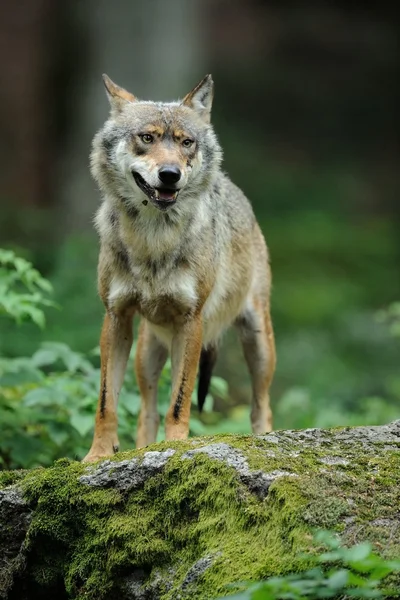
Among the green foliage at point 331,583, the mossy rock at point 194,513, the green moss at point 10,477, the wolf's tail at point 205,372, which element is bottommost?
the green foliage at point 331,583

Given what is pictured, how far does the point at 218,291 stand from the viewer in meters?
6.81

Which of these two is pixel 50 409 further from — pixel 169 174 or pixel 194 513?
pixel 194 513

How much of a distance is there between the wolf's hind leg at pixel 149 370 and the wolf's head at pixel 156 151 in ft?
4.13

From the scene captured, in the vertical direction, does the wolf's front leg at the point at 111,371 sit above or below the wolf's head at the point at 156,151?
below

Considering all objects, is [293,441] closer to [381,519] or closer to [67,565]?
[381,519]

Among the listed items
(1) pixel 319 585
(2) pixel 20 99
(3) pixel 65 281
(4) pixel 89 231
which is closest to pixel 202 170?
(1) pixel 319 585

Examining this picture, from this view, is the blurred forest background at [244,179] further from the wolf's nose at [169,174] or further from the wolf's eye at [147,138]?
the wolf's nose at [169,174]

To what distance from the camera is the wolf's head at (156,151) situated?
19.1 feet

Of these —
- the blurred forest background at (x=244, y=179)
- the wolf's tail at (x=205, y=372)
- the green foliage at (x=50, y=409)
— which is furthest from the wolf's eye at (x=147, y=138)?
the wolf's tail at (x=205, y=372)

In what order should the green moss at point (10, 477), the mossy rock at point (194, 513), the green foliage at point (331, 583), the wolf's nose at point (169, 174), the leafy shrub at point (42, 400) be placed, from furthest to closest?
the leafy shrub at point (42, 400) → the wolf's nose at point (169, 174) → the green moss at point (10, 477) → the mossy rock at point (194, 513) → the green foliage at point (331, 583)

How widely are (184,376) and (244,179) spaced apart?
15.6m

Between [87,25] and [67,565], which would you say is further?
[87,25]

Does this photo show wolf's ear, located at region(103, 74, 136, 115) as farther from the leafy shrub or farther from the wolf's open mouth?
the leafy shrub

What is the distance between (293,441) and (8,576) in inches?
59.7
